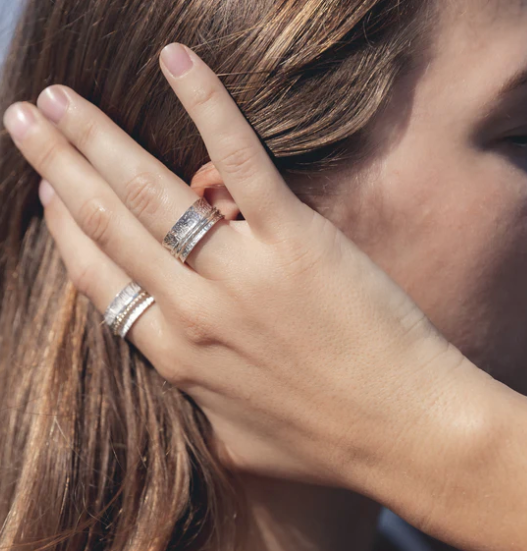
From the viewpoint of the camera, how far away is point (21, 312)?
51.6 inches

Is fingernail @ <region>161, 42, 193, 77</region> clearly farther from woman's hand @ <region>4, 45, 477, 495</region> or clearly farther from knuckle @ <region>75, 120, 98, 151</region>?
knuckle @ <region>75, 120, 98, 151</region>

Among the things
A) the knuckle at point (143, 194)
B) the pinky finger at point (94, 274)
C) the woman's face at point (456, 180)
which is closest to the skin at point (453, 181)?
the woman's face at point (456, 180)

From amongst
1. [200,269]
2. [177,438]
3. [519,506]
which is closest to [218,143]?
[200,269]

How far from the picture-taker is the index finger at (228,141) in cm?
101

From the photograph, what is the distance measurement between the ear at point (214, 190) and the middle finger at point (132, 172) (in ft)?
0.19

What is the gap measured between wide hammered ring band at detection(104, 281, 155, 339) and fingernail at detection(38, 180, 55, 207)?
10.1 inches

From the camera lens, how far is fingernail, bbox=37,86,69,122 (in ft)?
3.76

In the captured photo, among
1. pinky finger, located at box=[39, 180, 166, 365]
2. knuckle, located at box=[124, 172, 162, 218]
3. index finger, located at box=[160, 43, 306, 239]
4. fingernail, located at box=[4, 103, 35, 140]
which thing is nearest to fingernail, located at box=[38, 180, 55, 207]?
pinky finger, located at box=[39, 180, 166, 365]

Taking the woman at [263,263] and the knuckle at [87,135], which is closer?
the woman at [263,263]

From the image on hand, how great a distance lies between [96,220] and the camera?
3.67ft

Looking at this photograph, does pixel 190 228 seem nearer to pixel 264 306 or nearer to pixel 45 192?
pixel 264 306

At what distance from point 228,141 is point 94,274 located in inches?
13.4

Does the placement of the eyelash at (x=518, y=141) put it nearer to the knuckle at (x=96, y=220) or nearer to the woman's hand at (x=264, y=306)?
the woman's hand at (x=264, y=306)

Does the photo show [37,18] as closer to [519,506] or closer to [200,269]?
[200,269]
